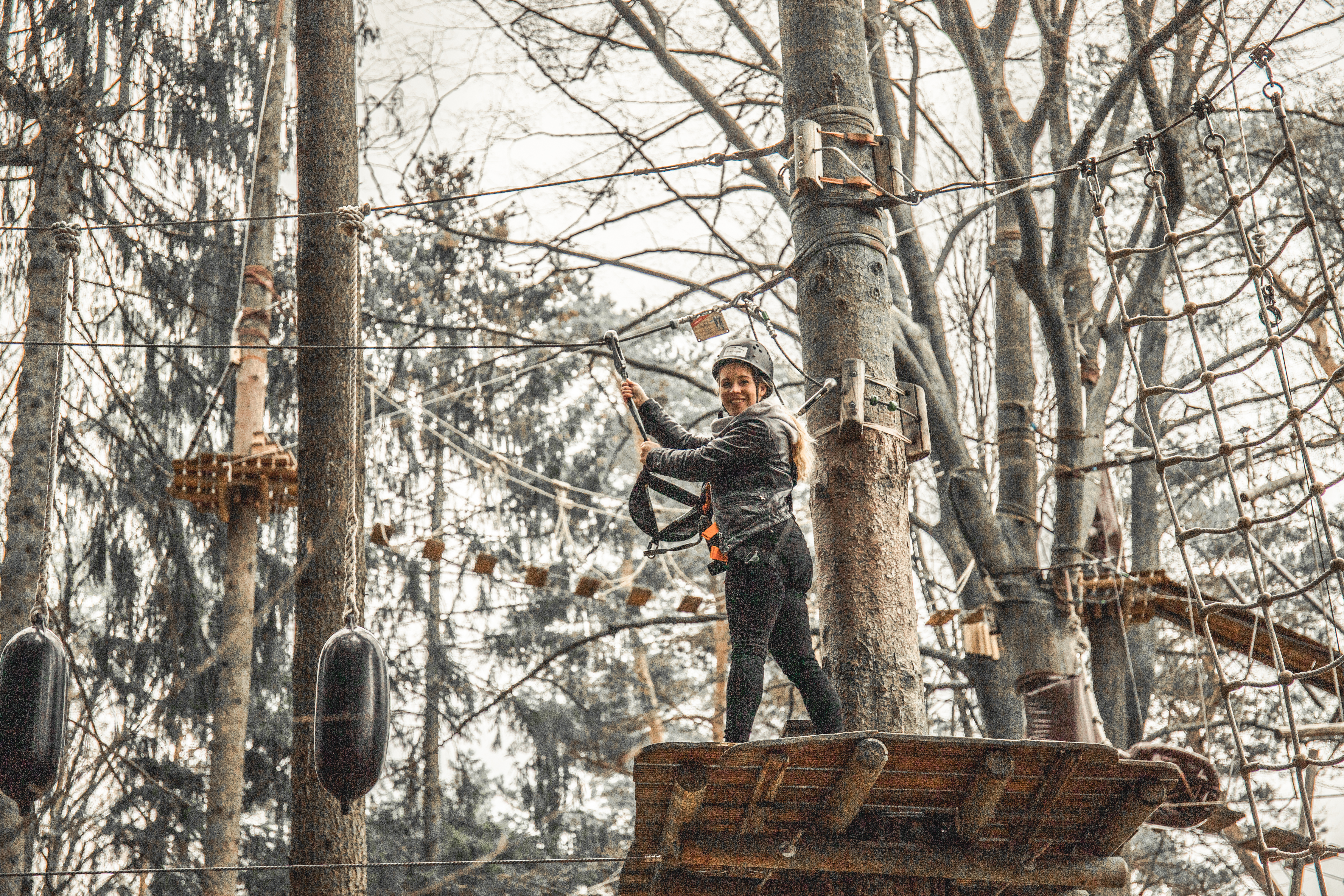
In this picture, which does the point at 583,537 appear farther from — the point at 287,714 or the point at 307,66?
the point at 307,66

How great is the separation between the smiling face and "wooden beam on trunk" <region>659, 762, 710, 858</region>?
1482mm

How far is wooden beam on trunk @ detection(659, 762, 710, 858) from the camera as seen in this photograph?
11.4ft

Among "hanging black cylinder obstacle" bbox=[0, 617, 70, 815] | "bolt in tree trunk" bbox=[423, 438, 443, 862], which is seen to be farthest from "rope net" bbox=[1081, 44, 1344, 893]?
→ "bolt in tree trunk" bbox=[423, 438, 443, 862]

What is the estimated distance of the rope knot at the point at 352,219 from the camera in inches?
207

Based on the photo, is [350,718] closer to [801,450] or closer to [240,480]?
[801,450]

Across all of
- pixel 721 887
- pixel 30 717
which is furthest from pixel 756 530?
pixel 30 717

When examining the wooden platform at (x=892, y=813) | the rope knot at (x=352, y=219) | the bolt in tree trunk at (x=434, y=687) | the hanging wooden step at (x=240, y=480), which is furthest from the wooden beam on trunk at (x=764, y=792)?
the bolt in tree trunk at (x=434, y=687)

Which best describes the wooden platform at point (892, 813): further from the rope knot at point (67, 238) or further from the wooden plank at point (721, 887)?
the rope knot at point (67, 238)

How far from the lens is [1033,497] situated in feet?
27.9

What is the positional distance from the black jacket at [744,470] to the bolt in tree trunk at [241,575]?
4002 millimetres

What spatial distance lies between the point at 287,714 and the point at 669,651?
5.94m

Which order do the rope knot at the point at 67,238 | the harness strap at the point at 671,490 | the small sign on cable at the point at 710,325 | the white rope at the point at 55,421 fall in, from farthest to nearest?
the rope knot at the point at 67,238 < the small sign on cable at the point at 710,325 < the harness strap at the point at 671,490 < the white rope at the point at 55,421

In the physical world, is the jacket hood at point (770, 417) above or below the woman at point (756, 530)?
above

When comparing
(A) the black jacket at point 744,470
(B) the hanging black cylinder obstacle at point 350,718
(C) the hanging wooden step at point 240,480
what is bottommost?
(B) the hanging black cylinder obstacle at point 350,718
